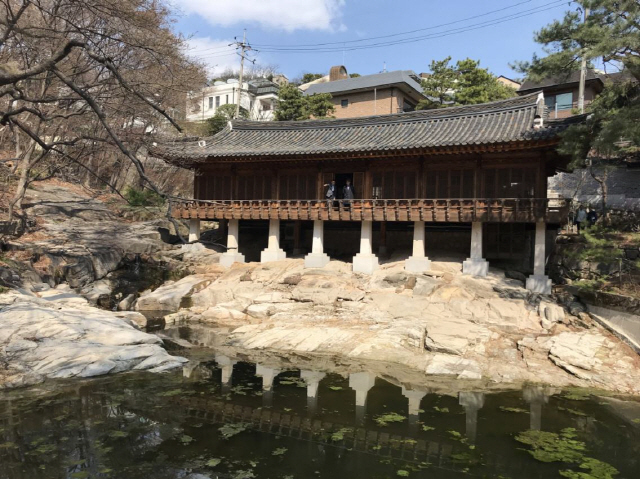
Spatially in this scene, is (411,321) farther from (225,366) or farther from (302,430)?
(302,430)

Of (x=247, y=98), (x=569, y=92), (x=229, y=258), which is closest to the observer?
(x=229, y=258)

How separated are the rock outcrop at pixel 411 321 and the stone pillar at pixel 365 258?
547 mm

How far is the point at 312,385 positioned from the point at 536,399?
581 cm

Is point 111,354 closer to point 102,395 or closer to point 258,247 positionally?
point 102,395

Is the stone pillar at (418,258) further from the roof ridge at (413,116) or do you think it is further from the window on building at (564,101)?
the window on building at (564,101)

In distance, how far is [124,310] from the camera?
1972cm

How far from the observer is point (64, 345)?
12.2 meters

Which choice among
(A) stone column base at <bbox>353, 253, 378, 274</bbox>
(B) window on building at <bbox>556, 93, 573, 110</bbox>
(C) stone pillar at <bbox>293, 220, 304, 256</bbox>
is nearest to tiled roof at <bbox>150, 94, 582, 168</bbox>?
(C) stone pillar at <bbox>293, 220, 304, 256</bbox>

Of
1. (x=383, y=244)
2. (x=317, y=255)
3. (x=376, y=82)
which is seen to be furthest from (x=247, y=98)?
(x=317, y=255)

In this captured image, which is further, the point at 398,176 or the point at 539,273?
the point at 398,176

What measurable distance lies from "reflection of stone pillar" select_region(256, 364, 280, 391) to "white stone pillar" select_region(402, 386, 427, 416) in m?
3.60

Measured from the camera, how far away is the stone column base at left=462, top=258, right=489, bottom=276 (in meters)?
19.7

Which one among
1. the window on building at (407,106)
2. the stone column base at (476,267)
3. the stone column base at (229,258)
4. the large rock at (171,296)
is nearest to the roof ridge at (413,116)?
the stone column base at (476,267)

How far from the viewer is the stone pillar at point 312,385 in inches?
415
